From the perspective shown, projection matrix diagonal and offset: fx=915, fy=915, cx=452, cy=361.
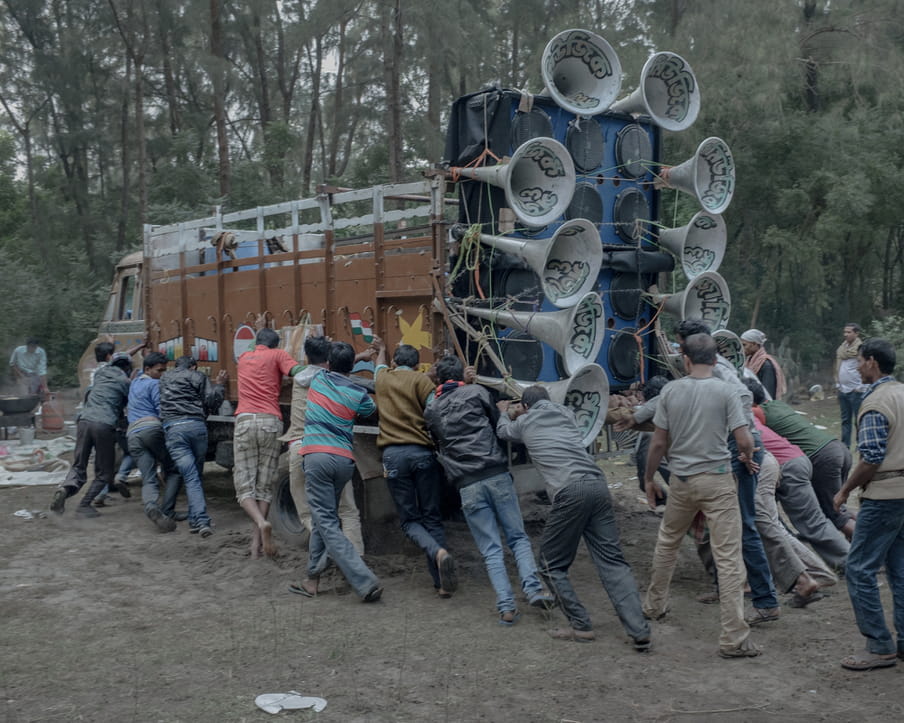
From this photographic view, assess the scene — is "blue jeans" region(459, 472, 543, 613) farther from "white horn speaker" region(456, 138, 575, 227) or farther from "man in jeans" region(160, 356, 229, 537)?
"man in jeans" region(160, 356, 229, 537)

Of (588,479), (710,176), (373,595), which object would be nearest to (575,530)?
(588,479)

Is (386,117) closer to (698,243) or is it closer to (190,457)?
(190,457)

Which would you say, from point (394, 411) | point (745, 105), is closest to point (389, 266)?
point (394, 411)

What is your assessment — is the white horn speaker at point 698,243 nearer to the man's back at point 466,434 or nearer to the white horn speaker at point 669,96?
Result: the white horn speaker at point 669,96

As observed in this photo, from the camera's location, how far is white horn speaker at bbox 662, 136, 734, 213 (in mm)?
6969

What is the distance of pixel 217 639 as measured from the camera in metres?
5.40

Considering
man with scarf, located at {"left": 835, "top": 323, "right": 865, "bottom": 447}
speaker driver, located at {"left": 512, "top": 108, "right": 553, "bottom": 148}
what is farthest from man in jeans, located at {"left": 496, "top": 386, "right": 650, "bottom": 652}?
man with scarf, located at {"left": 835, "top": 323, "right": 865, "bottom": 447}

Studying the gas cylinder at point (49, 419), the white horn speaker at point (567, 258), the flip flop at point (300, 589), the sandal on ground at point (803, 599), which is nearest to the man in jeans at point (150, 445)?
the flip flop at point (300, 589)

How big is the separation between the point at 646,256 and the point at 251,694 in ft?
14.2

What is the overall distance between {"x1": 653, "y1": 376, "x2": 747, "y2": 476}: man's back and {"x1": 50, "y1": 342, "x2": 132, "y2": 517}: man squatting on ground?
5.71m

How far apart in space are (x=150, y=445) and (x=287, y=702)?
4423mm

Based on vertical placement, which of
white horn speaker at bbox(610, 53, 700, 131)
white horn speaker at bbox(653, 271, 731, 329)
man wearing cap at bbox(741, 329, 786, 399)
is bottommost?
man wearing cap at bbox(741, 329, 786, 399)

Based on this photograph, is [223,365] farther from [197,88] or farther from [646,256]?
[197,88]

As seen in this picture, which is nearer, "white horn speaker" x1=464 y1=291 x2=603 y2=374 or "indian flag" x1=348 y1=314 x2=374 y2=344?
"white horn speaker" x1=464 y1=291 x2=603 y2=374
